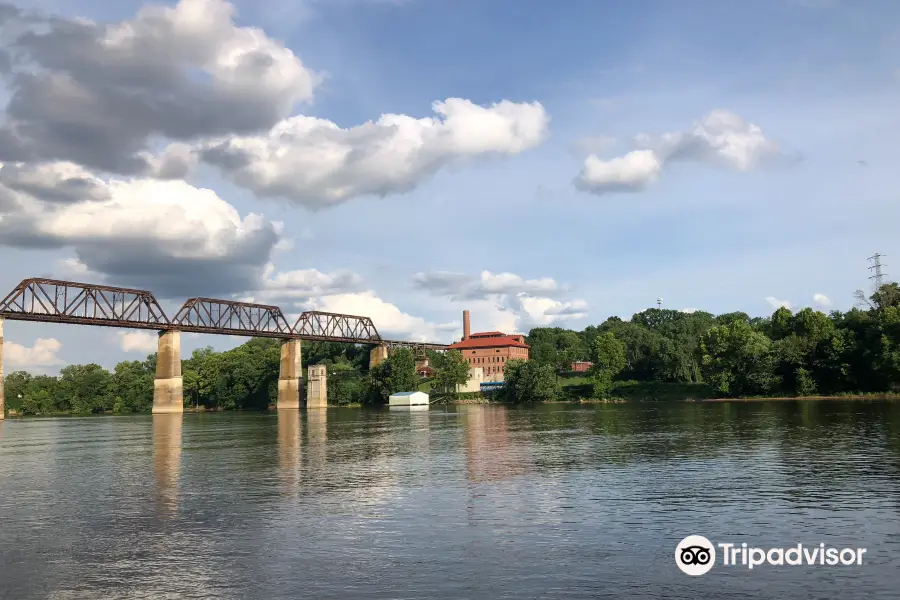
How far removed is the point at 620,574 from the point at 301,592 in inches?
305

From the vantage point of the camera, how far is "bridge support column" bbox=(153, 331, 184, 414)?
161 meters

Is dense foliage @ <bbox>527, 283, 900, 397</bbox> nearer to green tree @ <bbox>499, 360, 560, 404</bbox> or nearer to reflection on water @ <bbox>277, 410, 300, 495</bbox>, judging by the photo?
green tree @ <bbox>499, 360, 560, 404</bbox>

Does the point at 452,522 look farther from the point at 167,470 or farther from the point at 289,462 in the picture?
the point at 167,470

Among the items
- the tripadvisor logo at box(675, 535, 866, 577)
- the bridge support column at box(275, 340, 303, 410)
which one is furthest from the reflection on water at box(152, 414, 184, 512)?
the bridge support column at box(275, 340, 303, 410)

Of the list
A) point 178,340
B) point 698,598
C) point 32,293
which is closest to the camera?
point 698,598

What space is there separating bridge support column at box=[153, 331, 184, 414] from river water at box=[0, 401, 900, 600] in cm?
11964

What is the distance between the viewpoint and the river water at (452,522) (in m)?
16.9

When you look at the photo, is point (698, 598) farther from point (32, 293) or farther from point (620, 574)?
point (32, 293)

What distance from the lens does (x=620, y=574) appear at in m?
17.3

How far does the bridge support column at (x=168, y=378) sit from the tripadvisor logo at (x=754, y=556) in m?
158

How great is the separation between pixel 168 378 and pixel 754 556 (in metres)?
162

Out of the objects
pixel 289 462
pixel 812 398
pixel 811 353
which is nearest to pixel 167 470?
pixel 289 462

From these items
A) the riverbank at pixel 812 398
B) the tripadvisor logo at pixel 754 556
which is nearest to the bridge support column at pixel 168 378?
the riverbank at pixel 812 398

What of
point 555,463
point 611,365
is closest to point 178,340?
point 611,365
